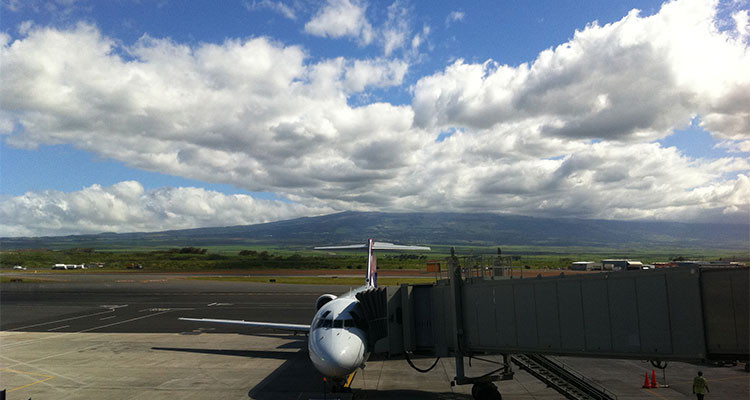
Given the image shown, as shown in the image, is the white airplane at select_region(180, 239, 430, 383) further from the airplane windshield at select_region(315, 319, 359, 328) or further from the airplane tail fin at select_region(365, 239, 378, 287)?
the airplane tail fin at select_region(365, 239, 378, 287)

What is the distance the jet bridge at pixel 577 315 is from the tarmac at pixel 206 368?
3.82 meters

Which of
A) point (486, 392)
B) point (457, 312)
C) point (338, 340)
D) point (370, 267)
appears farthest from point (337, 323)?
point (370, 267)

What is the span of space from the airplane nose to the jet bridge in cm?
149

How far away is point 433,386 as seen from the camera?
65.8 feet

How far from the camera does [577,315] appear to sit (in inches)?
520

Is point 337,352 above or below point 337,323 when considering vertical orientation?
below

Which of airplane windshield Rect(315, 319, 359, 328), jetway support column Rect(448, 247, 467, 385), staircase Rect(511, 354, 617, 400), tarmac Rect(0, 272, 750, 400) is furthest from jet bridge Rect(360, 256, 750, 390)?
tarmac Rect(0, 272, 750, 400)

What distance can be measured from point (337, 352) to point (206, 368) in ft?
39.4

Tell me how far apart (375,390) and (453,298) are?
650 cm

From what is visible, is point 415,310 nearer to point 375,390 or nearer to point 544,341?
point 375,390

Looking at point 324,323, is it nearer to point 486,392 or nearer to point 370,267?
point 486,392

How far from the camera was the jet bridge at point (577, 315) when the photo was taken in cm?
1041

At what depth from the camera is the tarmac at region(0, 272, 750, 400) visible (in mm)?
19250

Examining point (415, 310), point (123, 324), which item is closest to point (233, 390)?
point (415, 310)
